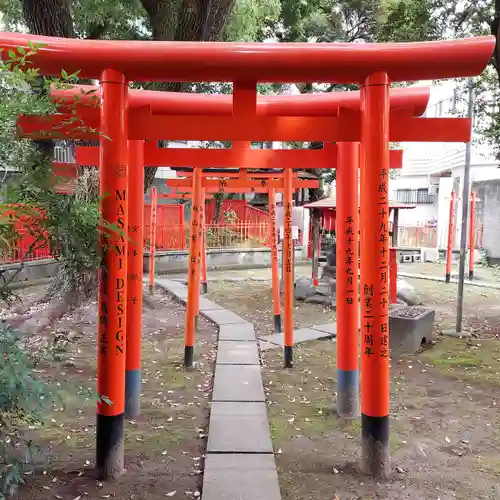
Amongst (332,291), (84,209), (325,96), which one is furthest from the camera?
(332,291)

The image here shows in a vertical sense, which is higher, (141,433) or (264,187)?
(264,187)

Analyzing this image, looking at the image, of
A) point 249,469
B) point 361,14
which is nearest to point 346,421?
point 249,469

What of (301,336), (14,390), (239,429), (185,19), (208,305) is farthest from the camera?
(208,305)

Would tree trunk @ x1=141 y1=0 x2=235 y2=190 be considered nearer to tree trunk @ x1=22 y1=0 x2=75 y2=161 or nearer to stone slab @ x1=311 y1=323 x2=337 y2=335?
tree trunk @ x1=22 y1=0 x2=75 y2=161

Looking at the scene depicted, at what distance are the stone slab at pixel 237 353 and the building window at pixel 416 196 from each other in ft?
67.9

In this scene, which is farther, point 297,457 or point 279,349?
point 279,349

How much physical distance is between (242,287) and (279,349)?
5621mm

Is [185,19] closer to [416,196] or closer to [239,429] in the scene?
[239,429]

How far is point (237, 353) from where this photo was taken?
21.4 ft

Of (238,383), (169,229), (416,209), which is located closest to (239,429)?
(238,383)

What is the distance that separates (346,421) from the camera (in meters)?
4.49

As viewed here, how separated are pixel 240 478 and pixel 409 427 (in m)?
1.79

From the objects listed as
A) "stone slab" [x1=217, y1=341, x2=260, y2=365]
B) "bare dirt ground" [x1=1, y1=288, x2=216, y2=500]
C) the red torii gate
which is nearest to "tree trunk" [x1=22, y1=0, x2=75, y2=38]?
the red torii gate

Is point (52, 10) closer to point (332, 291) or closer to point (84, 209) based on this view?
point (84, 209)
